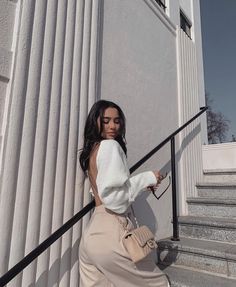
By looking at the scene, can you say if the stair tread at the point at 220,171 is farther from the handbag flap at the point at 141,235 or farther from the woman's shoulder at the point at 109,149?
the woman's shoulder at the point at 109,149

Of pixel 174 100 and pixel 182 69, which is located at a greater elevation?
pixel 182 69

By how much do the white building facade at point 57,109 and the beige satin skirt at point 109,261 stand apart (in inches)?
8.8

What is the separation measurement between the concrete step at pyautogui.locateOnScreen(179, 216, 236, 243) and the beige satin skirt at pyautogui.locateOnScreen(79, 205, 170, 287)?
1.05 m

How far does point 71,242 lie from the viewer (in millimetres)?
1456

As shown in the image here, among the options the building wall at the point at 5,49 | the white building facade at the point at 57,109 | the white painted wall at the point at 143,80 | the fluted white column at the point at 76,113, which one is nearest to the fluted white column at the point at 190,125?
the white painted wall at the point at 143,80

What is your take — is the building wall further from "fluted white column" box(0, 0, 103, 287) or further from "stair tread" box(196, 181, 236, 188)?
"stair tread" box(196, 181, 236, 188)

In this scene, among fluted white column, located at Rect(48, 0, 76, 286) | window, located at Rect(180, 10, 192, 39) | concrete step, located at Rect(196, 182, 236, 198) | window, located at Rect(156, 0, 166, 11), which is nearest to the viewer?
fluted white column, located at Rect(48, 0, 76, 286)

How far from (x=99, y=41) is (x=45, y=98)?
2.71 ft

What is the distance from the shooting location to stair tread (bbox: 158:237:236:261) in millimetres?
1817

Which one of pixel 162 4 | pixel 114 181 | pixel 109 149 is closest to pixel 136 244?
pixel 114 181

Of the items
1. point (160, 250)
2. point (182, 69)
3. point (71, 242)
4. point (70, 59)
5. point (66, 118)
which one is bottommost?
point (160, 250)

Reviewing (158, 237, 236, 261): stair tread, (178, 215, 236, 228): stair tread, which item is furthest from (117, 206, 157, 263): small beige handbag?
(178, 215, 236, 228): stair tread

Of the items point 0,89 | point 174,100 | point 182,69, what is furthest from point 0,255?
point 182,69

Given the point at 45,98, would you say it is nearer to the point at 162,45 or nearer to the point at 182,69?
the point at 162,45
